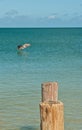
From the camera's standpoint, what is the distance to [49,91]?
640 cm

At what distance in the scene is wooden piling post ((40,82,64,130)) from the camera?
6.23 m

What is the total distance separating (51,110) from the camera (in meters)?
6.27

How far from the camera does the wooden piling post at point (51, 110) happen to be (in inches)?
245

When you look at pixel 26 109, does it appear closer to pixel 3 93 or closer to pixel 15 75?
pixel 3 93

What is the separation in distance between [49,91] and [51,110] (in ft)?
0.95

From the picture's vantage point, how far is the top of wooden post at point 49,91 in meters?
6.40

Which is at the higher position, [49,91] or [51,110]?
[49,91]

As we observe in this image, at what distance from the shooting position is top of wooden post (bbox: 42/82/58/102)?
6400 millimetres

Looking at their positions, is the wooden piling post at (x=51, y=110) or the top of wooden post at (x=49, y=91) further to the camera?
the top of wooden post at (x=49, y=91)

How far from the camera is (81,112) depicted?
45.5ft

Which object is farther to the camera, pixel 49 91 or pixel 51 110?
pixel 49 91

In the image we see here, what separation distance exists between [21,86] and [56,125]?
13285 millimetres

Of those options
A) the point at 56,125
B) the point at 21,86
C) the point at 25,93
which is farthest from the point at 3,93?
the point at 56,125

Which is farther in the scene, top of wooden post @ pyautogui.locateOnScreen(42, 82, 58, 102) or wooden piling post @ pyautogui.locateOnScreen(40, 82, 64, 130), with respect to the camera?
top of wooden post @ pyautogui.locateOnScreen(42, 82, 58, 102)
